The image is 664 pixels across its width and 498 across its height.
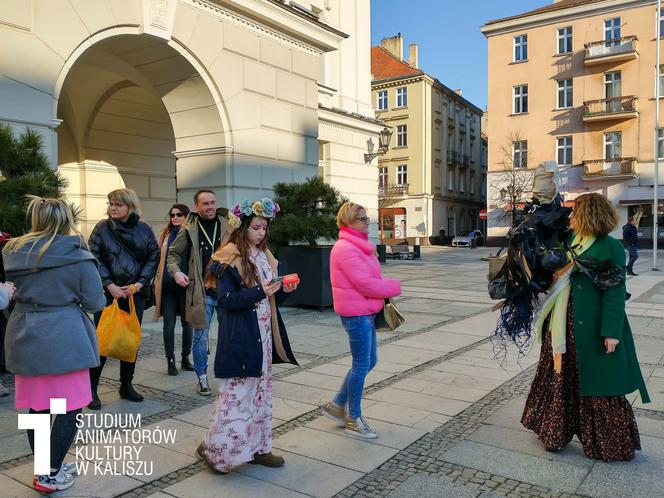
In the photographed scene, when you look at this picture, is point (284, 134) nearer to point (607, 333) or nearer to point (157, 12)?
point (157, 12)

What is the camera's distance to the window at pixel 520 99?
127ft

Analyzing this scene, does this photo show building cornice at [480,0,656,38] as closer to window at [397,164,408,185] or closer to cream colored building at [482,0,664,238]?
cream colored building at [482,0,664,238]

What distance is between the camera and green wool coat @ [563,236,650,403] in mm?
3730

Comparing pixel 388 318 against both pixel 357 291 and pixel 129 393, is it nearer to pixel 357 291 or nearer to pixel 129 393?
pixel 357 291

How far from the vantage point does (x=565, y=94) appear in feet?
122

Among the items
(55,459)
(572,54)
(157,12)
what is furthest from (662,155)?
(55,459)

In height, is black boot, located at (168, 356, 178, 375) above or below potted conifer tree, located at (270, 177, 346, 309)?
below

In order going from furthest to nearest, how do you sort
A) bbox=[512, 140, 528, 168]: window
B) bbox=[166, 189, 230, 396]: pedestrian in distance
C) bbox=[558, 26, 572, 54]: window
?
bbox=[512, 140, 528, 168]: window < bbox=[558, 26, 572, 54]: window < bbox=[166, 189, 230, 396]: pedestrian in distance

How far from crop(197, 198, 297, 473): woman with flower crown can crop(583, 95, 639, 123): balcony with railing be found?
118 feet

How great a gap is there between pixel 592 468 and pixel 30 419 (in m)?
3.52

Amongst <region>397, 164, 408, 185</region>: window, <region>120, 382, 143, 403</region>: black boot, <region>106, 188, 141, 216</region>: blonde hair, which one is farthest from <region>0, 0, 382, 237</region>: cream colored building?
<region>397, 164, 408, 185</region>: window

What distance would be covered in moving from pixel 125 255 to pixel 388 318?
2.49 m

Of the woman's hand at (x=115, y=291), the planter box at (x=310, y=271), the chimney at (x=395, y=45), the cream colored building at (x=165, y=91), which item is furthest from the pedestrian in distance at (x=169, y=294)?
the chimney at (x=395, y=45)

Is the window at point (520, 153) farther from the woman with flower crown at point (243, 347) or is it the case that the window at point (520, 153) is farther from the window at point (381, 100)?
the woman with flower crown at point (243, 347)
